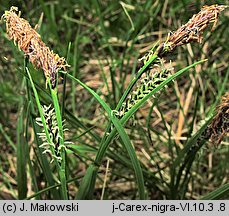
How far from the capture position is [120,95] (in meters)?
1.04

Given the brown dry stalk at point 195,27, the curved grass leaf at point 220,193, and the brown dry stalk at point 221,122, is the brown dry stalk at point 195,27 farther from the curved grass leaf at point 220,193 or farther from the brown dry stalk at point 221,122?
the curved grass leaf at point 220,193

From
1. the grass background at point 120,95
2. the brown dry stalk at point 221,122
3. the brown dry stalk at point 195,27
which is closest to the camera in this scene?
the brown dry stalk at point 195,27

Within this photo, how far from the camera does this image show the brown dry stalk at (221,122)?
65cm

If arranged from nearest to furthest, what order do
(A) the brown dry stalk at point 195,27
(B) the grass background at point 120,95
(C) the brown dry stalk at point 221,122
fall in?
(A) the brown dry stalk at point 195,27
(C) the brown dry stalk at point 221,122
(B) the grass background at point 120,95

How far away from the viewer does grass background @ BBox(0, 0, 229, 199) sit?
3.28ft

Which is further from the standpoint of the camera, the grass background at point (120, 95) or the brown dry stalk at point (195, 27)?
the grass background at point (120, 95)

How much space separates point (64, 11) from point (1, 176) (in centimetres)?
60

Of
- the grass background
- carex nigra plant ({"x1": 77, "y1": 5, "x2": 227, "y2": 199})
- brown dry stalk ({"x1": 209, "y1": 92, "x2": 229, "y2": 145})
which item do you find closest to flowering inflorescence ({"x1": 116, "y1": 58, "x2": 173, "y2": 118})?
carex nigra plant ({"x1": 77, "y1": 5, "x2": 227, "y2": 199})

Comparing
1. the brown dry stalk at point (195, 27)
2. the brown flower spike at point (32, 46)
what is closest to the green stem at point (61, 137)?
the brown flower spike at point (32, 46)

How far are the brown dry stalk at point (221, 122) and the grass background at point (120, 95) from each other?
14 cm

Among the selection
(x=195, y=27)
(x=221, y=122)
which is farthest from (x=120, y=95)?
(x=195, y=27)

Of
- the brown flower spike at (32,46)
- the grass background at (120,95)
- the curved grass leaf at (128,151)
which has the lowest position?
the curved grass leaf at (128,151)

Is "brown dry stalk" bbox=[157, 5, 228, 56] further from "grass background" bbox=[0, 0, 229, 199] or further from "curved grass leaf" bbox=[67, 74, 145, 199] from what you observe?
"grass background" bbox=[0, 0, 229, 199]

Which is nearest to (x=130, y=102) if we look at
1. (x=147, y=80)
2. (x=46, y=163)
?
(x=147, y=80)
